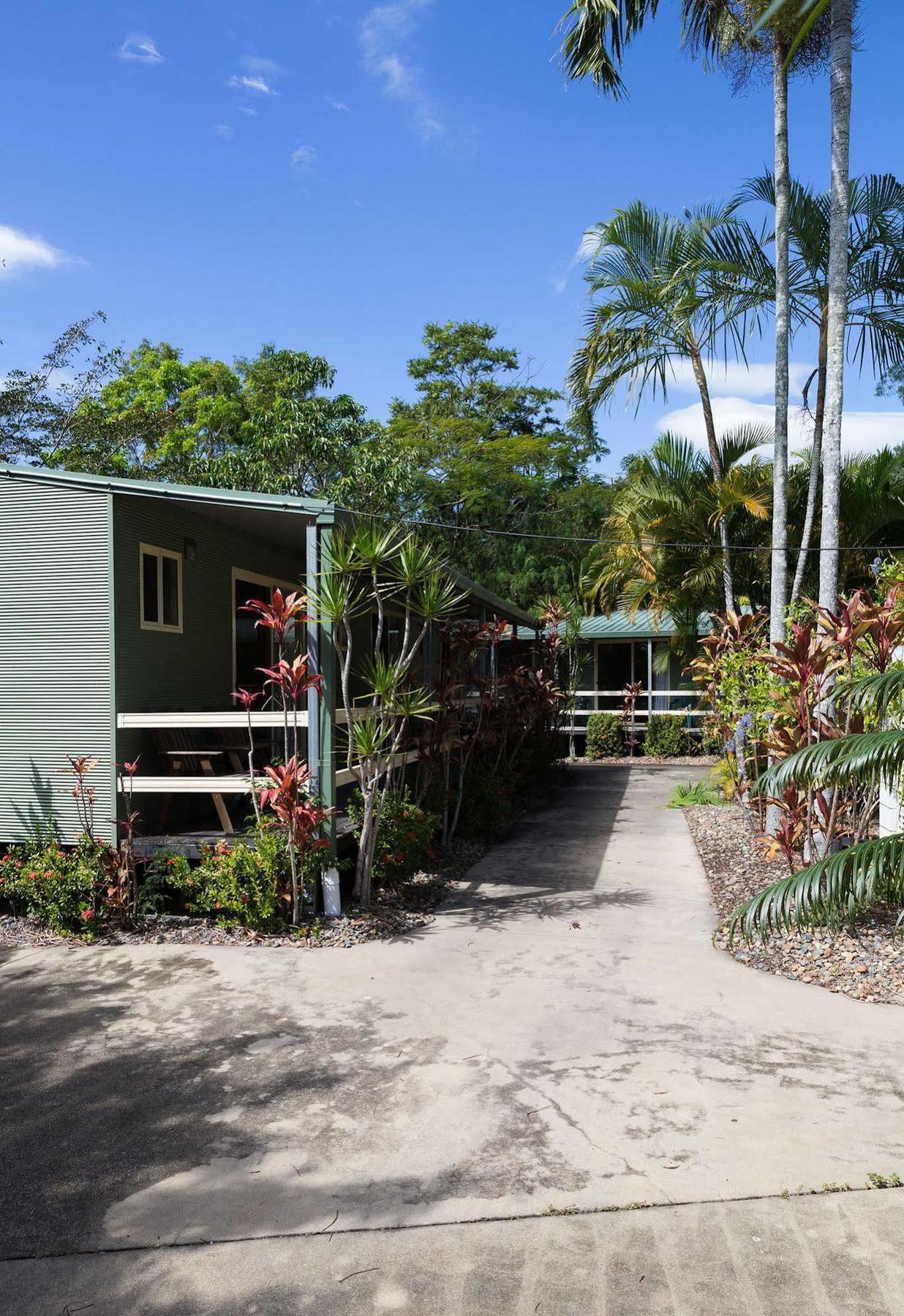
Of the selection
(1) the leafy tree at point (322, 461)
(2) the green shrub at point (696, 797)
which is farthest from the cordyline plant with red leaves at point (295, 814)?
(1) the leafy tree at point (322, 461)

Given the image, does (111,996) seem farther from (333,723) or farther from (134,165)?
(134,165)

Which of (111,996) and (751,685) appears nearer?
(111,996)

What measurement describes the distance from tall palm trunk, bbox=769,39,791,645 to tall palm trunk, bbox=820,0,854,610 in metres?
1.50

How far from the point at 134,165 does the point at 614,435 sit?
18988mm

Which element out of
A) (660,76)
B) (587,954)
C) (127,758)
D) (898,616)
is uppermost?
(660,76)

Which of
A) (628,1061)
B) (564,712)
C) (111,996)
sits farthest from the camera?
(564,712)

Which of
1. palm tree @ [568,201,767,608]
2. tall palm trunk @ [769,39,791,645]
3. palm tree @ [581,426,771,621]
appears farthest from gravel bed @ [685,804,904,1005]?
palm tree @ [581,426,771,621]

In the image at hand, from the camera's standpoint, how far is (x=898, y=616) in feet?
22.3

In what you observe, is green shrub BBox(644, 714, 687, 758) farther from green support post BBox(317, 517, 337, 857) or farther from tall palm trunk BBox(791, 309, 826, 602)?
green support post BBox(317, 517, 337, 857)

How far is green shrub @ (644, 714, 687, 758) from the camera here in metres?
19.5

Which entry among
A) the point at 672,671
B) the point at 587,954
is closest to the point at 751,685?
the point at 587,954

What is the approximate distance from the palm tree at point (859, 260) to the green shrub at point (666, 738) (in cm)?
797

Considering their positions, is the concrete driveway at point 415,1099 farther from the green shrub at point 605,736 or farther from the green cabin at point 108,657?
the green shrub at point 605,736

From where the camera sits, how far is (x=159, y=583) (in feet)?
26.6
